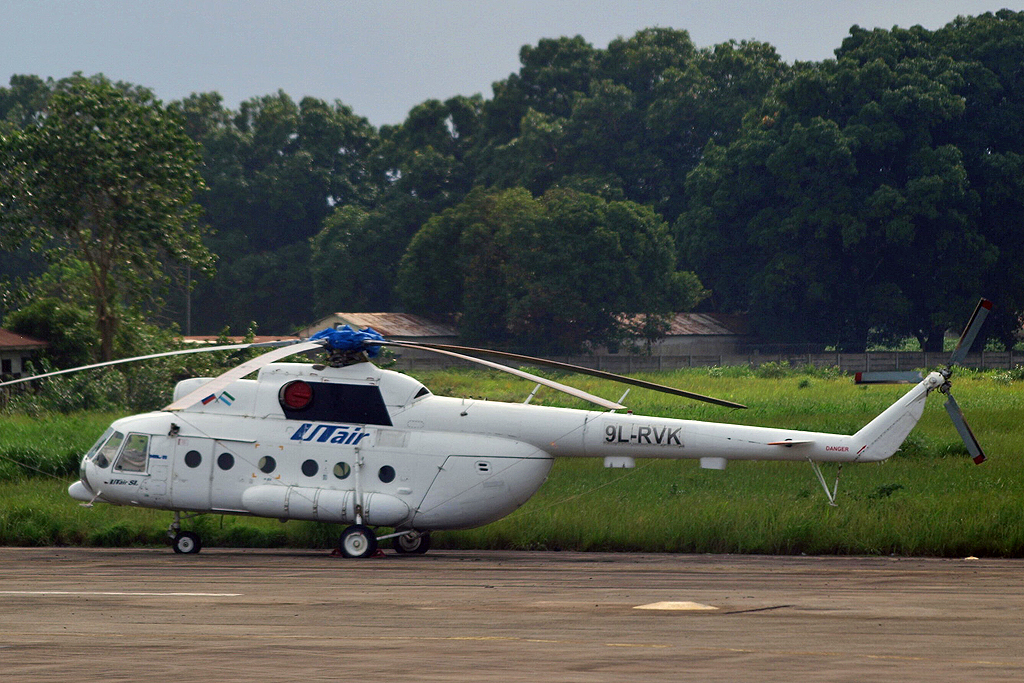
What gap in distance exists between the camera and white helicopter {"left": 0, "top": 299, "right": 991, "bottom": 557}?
1673cm

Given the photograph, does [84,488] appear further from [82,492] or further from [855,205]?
[855,205]

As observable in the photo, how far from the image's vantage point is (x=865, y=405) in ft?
131

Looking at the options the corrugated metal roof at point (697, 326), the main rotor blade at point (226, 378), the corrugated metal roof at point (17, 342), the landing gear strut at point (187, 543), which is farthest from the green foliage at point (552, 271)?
the main rotor blade at point (226, 378)

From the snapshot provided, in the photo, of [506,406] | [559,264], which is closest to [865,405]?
[506,406]

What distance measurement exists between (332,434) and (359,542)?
164 cm

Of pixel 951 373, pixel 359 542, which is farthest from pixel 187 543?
pixel 951 373

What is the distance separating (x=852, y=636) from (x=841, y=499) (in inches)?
349

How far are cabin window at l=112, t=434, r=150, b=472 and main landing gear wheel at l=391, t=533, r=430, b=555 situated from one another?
13.4ft

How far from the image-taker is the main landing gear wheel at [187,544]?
59.0ft

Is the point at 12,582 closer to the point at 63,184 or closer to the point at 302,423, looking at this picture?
the point at 302,423

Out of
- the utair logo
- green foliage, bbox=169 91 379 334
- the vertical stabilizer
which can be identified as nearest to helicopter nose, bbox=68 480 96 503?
the utair logo

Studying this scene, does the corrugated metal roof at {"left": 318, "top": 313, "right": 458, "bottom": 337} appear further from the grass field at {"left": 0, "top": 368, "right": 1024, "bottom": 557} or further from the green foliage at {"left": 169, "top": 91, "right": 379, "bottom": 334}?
the grass field at {"left": 0, "top": 368, "right": 1024, "bottom": 557}

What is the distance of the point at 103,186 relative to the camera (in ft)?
147

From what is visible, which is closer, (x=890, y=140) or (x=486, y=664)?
(x=486, y=664)
